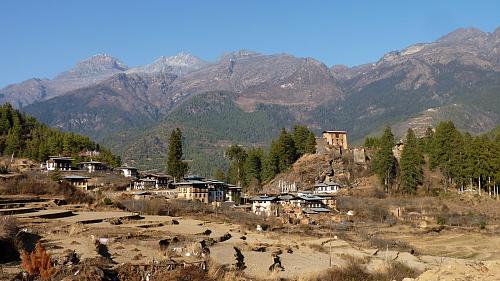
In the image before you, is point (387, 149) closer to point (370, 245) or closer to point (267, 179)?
point (267, 179)

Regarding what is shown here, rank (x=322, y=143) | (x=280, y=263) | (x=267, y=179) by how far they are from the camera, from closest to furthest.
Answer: (x=280, y=263)
(x=267, y=179)
(x=322, y=143)

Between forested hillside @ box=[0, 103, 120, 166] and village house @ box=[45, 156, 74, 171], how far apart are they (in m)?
5.10

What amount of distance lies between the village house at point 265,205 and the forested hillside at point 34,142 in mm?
33265

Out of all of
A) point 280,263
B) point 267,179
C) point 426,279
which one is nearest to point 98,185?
point 267,179

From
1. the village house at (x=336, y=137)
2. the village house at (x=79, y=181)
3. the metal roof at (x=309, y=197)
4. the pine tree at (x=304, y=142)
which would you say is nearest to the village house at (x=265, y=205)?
the metal roof at (x=309, y=197)

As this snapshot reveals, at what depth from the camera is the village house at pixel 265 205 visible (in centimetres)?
7075

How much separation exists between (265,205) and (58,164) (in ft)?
102

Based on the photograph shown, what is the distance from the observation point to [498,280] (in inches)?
931

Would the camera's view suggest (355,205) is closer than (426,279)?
No

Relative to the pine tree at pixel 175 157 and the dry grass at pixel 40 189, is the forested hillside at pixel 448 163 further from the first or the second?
the dry grass at pixel 40 189

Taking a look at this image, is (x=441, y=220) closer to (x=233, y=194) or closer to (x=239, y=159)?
(x=233, y=194)

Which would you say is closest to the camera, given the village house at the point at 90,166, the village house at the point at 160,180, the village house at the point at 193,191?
the village house at the point at 193,191

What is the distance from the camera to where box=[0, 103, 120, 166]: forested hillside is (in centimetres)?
9338

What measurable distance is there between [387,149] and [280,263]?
4845cm
